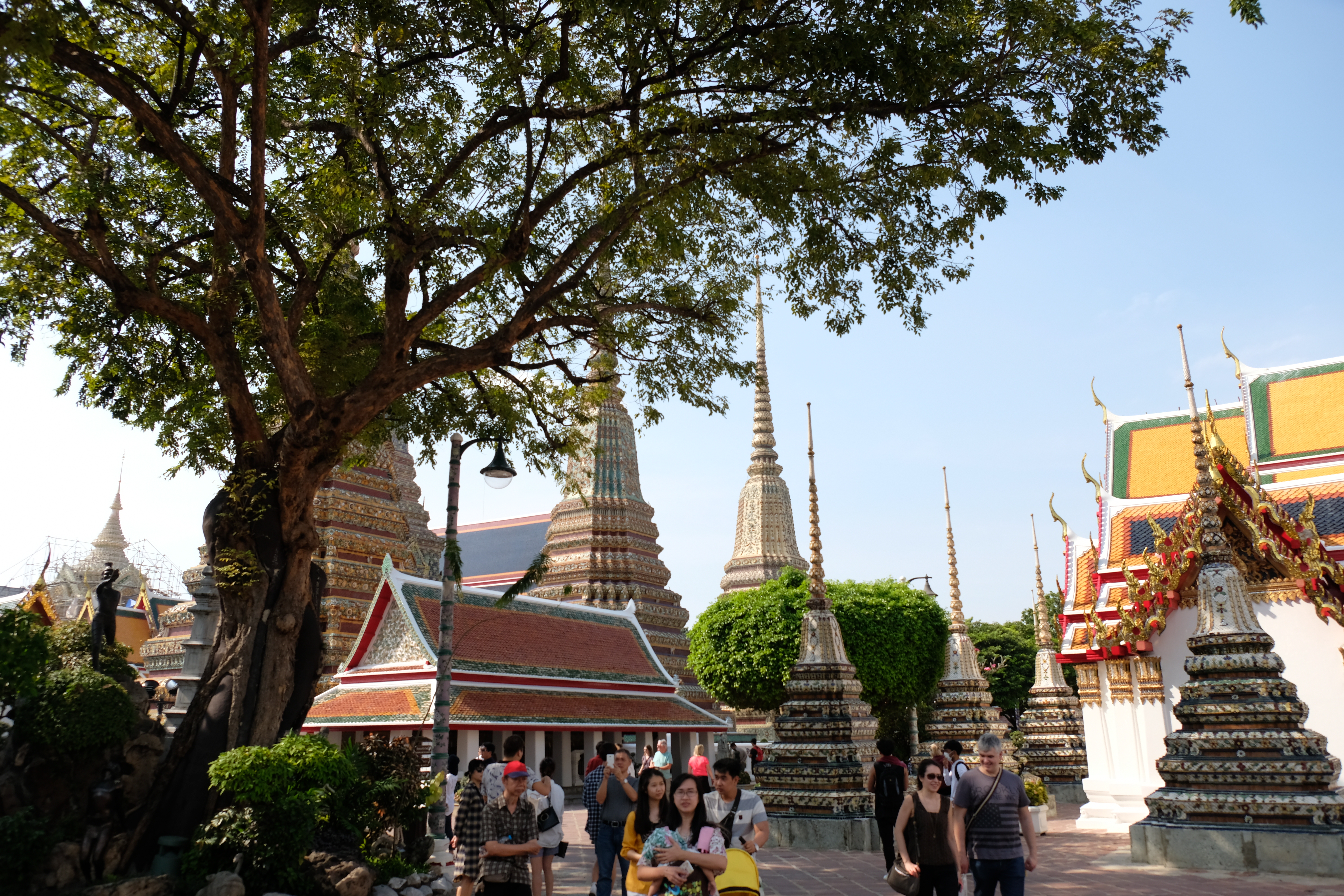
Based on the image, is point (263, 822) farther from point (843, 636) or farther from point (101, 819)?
point (843, 636)

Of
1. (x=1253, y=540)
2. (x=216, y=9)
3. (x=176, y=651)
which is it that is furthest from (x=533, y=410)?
(x=176, y=651)

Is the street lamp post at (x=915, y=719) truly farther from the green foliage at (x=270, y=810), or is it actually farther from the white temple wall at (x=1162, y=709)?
the green foliage at (x=270, y=810)

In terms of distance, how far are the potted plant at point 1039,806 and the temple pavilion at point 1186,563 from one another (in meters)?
0.69

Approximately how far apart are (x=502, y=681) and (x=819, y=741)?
10.3 m

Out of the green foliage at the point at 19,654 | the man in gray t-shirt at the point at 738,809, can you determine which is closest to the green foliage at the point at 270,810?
the green foliage at the point at 19,654

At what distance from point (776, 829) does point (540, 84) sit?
1052 centimetres

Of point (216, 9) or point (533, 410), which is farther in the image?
point (533, 410)

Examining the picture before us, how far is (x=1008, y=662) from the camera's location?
48156mm

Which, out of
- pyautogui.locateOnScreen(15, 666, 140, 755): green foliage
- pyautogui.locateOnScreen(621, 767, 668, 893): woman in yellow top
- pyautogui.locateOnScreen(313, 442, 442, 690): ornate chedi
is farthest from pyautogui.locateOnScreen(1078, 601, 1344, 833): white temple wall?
pyautogui.locateOnScreen(313, 442, 442, 690): ornate chedi

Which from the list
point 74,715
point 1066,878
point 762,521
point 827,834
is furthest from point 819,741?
point 762,521

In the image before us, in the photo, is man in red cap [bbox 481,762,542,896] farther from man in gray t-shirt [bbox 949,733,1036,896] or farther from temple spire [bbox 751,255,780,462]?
temple spire [bbox 751,255,780,462]

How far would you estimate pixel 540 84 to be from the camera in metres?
9.45

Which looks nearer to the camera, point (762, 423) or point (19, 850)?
point (19, 850)

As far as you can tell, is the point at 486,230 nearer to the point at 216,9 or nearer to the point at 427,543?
the point at 216,9
